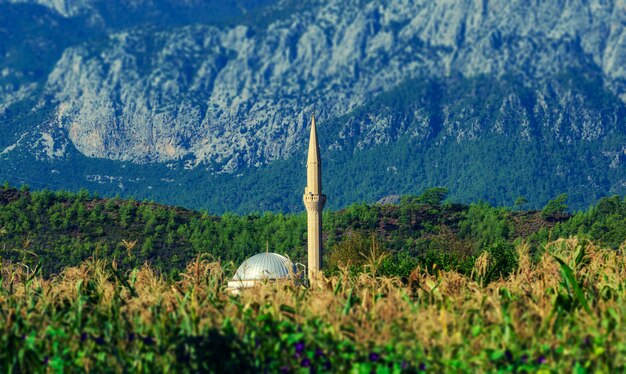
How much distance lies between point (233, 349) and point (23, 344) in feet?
11.0

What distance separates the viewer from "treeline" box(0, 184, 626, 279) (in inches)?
5315

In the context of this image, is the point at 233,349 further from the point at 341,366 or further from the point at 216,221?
the point at 216,221

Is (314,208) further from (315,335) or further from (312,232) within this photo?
(315,335)

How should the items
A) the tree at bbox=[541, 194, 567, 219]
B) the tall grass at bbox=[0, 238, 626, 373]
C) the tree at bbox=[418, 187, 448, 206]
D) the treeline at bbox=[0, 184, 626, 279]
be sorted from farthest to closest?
the tree at bbox=[418, 187, 448, 206], the tree at bbox=[541, 194, 567, 219], the treeline at bbox=[0, 184, 626, 279], the tall grass at bbox=[0, 238, 626, 373]

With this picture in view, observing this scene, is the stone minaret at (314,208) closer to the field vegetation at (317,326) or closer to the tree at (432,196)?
the field vegetation at (317,326)

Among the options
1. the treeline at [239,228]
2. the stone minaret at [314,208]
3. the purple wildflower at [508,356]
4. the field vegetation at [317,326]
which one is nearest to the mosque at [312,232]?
the stone minaret at [314,208]

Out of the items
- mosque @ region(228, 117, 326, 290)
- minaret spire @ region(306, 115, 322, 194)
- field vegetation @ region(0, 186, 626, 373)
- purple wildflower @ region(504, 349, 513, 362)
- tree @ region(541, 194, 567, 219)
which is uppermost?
tree @ region(541, 194, 567, 219)

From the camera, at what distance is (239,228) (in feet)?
499

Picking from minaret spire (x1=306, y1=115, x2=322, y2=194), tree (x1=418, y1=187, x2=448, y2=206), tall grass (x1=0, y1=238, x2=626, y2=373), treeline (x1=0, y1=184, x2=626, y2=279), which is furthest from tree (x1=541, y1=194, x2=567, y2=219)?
tall grass (x1=0, y1=238, x2=626, y2=373)

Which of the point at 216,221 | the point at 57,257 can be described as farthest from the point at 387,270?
the point at 216,221

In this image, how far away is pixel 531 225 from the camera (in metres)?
152

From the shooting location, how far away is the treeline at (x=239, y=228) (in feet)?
443

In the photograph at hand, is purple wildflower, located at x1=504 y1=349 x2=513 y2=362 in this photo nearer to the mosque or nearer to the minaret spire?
the mosque

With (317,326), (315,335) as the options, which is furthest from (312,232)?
(315,335)
